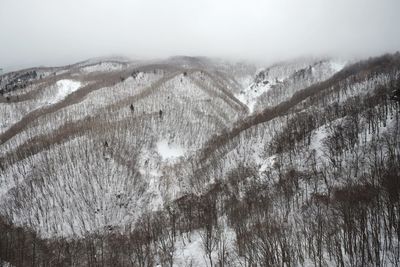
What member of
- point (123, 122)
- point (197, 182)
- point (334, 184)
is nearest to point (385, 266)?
point (334, 184)

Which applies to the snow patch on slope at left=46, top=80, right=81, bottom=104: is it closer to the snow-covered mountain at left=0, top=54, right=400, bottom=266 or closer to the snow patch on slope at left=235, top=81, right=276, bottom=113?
the snow-covered mountain at left=0, top=54, right=400, bottom=266

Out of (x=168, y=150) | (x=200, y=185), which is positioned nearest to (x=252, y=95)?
(x=168, y=150)

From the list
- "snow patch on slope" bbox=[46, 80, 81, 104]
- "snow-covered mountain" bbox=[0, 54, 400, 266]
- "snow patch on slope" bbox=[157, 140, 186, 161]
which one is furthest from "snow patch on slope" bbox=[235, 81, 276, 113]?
"snow patch on slope" bbox=[46, 80, 81, 104]

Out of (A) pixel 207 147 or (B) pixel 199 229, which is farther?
(A) pixel 207 147

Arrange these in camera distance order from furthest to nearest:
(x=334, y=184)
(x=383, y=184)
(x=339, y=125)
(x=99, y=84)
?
(x=99, y=84), (x=339, y=125), (x=334, y=184), (x=383, y=184)

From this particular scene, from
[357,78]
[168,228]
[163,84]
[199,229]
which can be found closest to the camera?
[199,229]

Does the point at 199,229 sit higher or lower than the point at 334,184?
lower

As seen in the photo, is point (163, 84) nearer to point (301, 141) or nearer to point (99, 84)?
point (99, 84)

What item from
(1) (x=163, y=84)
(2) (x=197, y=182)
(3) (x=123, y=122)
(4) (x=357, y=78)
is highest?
(1) (x=163, y=84)
